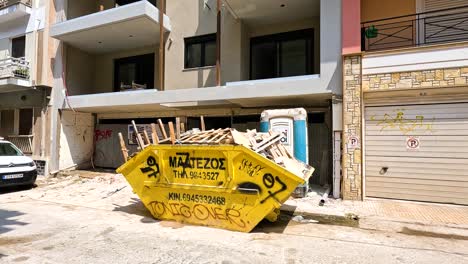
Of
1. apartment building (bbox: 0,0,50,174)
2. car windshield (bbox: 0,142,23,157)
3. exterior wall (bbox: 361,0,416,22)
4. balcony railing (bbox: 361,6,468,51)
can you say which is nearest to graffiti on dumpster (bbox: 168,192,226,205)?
balcony railing (bbox: 361,6,468,51)

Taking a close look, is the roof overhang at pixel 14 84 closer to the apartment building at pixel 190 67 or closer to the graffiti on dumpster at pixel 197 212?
the apartment building at pixel 190 67

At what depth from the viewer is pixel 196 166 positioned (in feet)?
19.2

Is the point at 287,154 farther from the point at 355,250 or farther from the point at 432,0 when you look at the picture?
the point at 432,0

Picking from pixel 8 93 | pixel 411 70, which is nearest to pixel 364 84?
pixel 411 70

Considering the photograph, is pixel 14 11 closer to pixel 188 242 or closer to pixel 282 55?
pixel 282 55

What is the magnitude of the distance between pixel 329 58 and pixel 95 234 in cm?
720

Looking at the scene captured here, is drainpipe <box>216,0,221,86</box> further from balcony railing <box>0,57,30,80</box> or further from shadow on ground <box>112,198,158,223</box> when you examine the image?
balcony railing <box>0,57,30,80</box>

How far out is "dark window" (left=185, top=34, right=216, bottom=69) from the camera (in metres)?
11.4

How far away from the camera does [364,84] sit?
7.75 metres

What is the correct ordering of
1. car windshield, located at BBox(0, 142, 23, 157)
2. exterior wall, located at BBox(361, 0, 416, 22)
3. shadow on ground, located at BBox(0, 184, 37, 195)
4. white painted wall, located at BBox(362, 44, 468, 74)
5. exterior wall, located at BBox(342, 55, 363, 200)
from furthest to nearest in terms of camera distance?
car windshield, located at BBox(0, 142, 23, 157) → shadow on ground, located at BBox(0, 184, 37, 195) → exterior wall, located at BBox(361, 0, 416, 22) → exterior wall, located at BBox(342, 55, 363, 200) → white painted wall, located at BBox(362, 44, 468, 74)

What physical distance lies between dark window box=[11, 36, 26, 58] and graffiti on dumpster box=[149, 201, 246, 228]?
496 inches

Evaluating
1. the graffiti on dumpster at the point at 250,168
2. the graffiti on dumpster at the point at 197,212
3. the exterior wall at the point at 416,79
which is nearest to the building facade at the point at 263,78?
the exterior wall at the point at 416,79

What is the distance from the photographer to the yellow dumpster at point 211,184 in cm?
526

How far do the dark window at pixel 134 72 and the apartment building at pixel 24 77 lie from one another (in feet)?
10.1
